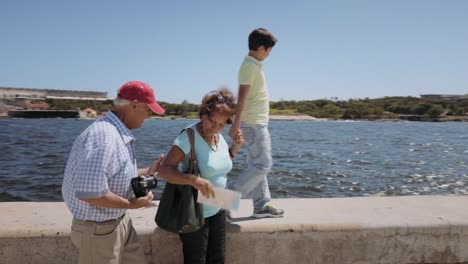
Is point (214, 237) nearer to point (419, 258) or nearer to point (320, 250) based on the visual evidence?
point (320, 250)

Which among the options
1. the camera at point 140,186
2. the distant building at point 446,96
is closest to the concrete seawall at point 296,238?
the camera at point 140,186

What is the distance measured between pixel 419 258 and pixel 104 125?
3040 mm

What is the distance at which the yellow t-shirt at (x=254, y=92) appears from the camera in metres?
4.02

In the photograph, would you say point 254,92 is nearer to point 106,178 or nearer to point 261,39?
point 261,39

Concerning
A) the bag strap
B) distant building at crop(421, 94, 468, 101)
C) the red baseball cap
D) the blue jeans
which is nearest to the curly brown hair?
the bag strap

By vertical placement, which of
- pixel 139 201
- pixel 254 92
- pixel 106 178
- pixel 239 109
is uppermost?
pixel 254 92

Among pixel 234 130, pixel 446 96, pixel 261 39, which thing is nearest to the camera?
pixel 234 130

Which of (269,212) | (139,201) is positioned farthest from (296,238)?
(139,201)

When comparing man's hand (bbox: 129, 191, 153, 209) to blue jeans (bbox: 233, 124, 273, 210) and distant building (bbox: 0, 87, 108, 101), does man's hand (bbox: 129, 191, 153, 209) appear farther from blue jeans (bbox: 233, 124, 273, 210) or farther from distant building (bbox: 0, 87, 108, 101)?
distant building (bbox: 0, 87, 108, 101)

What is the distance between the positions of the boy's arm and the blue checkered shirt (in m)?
1.20

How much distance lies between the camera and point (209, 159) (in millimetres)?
3137

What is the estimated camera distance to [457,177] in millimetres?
16453

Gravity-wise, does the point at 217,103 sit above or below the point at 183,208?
above

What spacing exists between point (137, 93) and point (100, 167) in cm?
52
